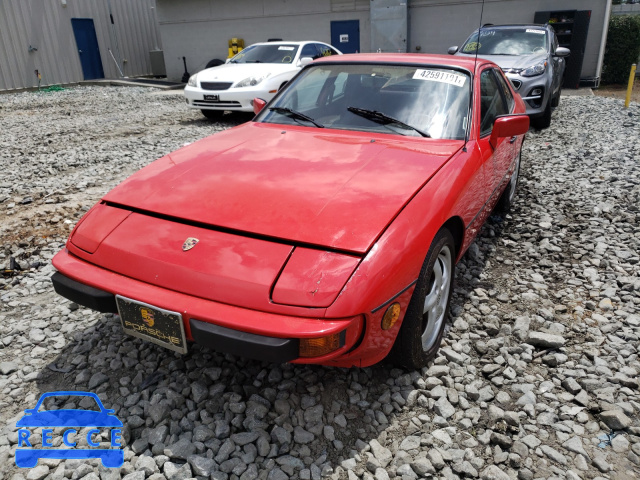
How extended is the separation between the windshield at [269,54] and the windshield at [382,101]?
22.0ft

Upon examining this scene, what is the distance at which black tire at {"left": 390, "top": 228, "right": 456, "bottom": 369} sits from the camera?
7.04 ft

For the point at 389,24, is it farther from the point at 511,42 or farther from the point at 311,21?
the point at 511,42

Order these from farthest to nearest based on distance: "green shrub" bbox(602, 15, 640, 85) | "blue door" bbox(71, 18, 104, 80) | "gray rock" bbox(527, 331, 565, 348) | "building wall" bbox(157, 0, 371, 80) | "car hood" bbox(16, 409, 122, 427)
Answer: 1. "blue door" bbox(71, 18, 104, 80)
2. "building wall" bbox(157, 0, 371, 80)
3. "green shrub" bbox(602, 15, 640, 85)
4. "gray rock" bbox(527, 331, 565, 348)
5. "car hood" bbox(16, 409, 122, 427)

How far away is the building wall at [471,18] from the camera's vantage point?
1362 centimetres

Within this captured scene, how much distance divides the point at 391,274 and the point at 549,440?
3.35ft

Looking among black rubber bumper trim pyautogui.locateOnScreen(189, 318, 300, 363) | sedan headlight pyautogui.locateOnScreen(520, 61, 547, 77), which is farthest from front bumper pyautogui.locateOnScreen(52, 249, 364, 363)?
sedan headlight pyautogui.locateOnScreen(520, 61, 547, 77)

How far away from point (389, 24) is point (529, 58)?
7875 millimetres

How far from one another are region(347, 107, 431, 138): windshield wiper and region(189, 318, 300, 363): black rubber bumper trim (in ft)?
5.54

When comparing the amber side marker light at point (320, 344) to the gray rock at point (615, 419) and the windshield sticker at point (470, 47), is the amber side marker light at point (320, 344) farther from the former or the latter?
the windshield sticker at point (470, 47)

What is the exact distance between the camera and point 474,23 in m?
14.3

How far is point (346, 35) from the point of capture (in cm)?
1592

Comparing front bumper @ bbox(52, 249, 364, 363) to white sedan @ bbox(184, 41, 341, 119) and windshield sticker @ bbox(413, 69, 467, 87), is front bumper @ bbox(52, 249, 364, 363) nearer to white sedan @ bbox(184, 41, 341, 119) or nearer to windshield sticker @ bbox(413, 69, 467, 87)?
windshield sticker @ bbox(413, 69, 467, 87)

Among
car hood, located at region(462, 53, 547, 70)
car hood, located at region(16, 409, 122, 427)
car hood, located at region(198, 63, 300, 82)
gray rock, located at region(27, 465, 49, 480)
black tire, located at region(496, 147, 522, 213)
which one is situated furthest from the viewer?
car hood, located at region(198, 63, 300, 82)

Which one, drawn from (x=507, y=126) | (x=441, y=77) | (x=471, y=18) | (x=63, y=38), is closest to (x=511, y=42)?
(x=471, y=18)
